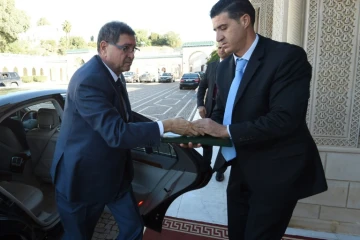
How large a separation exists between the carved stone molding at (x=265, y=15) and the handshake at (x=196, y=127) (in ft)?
12.3

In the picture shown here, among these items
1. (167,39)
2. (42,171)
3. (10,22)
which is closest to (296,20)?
(42,171)

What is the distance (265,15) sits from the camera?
181 inches

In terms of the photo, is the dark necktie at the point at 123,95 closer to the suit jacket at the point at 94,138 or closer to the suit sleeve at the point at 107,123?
the suit jacket at the point at 94,138

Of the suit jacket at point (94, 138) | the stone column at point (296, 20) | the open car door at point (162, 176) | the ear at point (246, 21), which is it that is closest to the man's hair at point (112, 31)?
the suit jacket at point (94, 138)

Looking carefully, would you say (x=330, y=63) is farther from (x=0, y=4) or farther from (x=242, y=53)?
(x=0, y=4)

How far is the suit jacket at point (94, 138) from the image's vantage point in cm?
137

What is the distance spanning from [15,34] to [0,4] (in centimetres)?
317

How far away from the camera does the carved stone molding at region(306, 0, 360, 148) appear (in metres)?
2.31

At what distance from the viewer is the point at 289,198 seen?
145 centimetres

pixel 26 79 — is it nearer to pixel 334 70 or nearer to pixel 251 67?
pixel 334 70

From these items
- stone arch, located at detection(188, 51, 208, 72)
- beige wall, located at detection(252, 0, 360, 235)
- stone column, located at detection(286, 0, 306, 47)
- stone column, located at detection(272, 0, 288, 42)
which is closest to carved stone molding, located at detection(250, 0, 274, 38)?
stone column, located at detection(272, 0, 288, 42)

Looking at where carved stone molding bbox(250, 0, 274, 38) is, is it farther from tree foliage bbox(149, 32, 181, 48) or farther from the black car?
tree foliage bbox(149, 32, 181, 48)

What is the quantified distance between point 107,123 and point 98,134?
0.55 feet

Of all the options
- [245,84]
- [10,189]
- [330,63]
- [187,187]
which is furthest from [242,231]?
[10,189]
